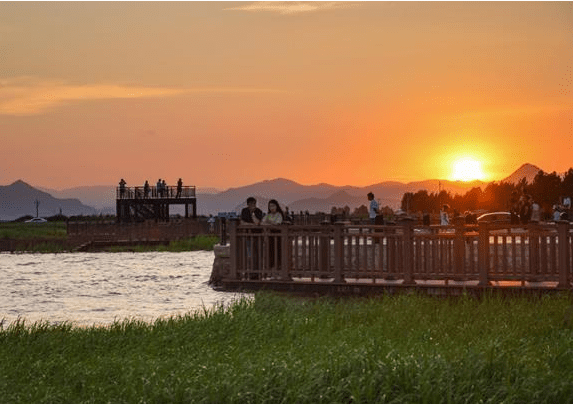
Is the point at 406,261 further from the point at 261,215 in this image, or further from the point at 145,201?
the point at 145,201

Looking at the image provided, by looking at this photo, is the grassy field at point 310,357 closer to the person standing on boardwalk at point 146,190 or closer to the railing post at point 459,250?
the railing post at point 459,250

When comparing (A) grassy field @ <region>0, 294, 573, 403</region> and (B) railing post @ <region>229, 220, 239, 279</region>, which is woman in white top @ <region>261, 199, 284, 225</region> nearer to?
(B) railing post @ <region>229, 220, 239, 279</region>

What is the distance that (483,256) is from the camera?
21578mm

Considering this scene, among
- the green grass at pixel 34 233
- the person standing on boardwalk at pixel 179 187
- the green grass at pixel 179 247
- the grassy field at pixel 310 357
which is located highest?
the person standing on boardwalk at pixel 179 187

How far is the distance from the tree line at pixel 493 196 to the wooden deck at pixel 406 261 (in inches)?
3327

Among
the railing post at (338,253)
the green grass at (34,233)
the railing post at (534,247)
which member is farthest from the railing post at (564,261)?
the green grass at (34,233)

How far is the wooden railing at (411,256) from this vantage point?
21.1m

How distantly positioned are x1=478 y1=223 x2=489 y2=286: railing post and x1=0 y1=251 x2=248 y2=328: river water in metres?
4.96

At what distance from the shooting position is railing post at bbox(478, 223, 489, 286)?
70.6 ft

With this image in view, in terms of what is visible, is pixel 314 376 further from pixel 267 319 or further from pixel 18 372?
pixel 267 319

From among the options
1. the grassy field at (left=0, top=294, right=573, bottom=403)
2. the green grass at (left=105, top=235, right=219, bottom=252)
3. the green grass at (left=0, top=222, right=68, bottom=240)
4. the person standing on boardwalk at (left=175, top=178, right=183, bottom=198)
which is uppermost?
the person standing on boardwalk at (left=175, top=178, right=183, bottom=198)

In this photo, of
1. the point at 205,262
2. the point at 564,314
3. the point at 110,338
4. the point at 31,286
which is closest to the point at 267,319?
the point at 110,338

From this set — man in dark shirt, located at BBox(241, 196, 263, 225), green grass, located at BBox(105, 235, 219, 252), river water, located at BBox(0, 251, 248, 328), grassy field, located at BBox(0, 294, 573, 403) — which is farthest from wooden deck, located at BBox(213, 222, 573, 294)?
green grass, located at BBox(105, 235, 219, 252)

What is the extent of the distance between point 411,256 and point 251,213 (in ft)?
20.3
